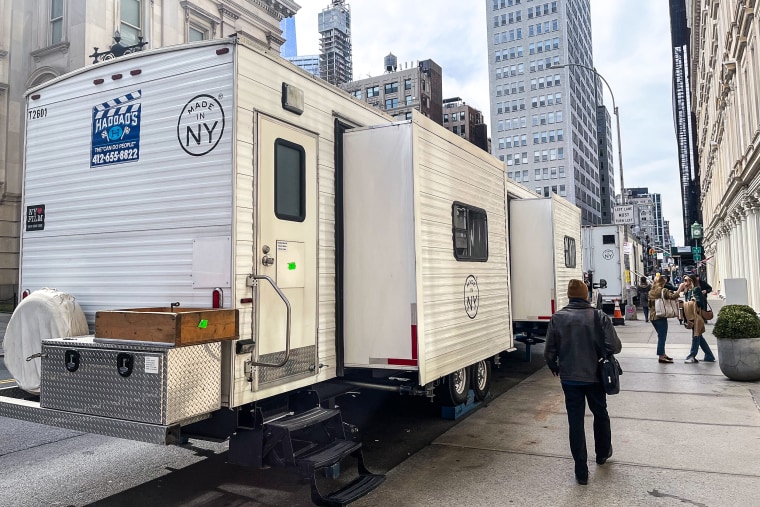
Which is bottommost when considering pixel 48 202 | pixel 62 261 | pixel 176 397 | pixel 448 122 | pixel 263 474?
pixel 263 474

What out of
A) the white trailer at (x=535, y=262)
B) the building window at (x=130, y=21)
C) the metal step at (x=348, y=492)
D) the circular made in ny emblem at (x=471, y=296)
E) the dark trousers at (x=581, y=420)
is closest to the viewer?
the metal step at (x=348, y=492)

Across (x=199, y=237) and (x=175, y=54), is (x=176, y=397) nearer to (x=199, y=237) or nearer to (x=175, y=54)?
(x=199, y=237)

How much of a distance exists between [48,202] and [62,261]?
591 mm

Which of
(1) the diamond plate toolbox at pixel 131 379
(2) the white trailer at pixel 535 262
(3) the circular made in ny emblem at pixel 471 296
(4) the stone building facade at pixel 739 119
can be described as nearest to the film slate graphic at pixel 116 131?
(1) the diamond plate toolbox at pixel 131 379

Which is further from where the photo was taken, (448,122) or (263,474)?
(448,122)

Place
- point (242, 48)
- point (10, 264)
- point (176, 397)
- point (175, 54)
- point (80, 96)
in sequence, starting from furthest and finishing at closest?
1. point (10, 264)
2. point (80, 96)
3. point (175, 54)
4. point (242, 48)
5. point (176, 397)

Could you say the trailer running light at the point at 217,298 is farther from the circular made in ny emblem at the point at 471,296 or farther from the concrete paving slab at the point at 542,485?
the circular made in ny emblem at the point at 471,296

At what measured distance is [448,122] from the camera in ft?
420

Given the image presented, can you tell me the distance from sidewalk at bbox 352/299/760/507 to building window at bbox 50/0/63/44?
915 inches

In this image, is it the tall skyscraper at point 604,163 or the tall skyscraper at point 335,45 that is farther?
the tall skyscraper at point 604,163

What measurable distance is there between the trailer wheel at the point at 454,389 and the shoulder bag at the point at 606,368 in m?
2.15

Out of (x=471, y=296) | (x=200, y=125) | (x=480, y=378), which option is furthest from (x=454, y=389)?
(x=200, y=125)

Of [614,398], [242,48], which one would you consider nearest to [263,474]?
[242,48]

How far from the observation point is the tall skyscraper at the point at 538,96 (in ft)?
364
